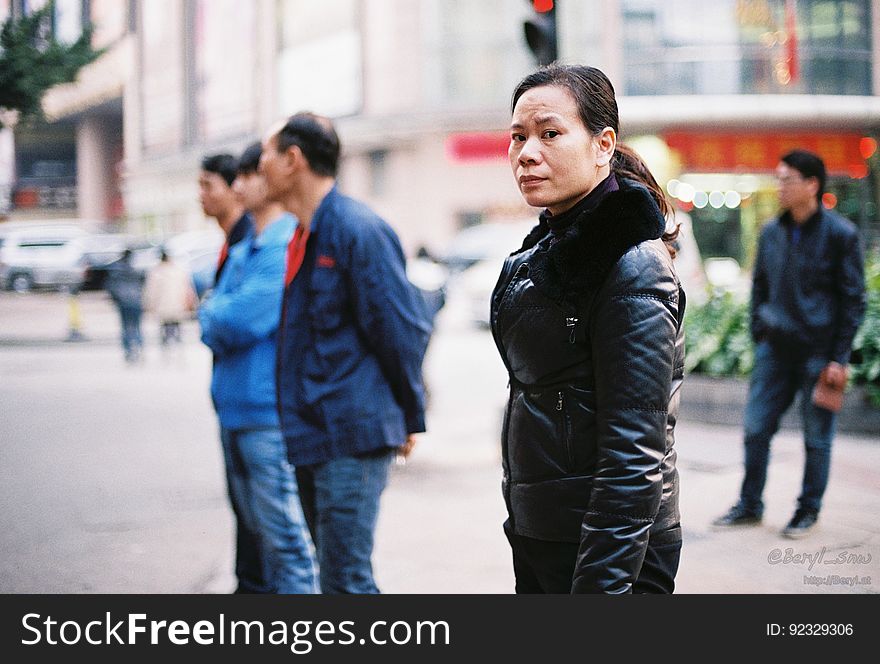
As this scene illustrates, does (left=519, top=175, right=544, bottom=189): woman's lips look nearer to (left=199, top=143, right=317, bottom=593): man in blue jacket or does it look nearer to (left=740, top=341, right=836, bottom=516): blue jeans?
(left=199, top=143, right=317, bottom=593): man in blue jacket

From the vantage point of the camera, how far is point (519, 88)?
2.21m

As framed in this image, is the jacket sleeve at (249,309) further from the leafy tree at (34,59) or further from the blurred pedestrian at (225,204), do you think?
the leafy tree at (34,59)

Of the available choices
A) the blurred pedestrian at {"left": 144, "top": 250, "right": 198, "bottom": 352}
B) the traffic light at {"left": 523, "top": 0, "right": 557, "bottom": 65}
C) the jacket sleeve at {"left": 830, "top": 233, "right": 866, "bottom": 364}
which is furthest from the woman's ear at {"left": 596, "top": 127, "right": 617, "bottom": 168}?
the blurred pedestrian at {"left": 144, "top": 250, "right": 198, "bottom": 352}

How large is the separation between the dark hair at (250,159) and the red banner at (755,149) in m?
3.92

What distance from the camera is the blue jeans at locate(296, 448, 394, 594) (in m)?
3.20

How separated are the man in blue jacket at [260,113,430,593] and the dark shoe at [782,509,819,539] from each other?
2.38m

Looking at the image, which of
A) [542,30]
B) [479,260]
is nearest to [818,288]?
[542,30]

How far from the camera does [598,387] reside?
6.49ft

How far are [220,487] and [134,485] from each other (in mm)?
579

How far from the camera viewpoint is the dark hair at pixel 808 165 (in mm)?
5000

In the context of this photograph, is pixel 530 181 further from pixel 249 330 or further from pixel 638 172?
pixel 249 330

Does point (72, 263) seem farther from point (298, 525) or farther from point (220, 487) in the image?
point (298, 525)
